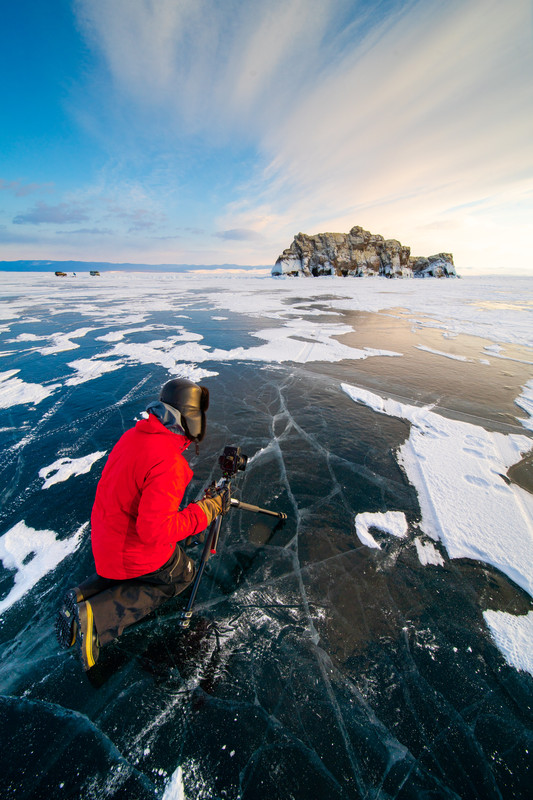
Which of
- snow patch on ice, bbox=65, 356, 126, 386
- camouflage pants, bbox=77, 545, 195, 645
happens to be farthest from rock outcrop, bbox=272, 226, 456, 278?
camouflage pants, bbox=77, 545, 195, 645

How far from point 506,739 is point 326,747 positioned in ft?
3.75

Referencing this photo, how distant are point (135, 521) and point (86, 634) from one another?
0.75 m

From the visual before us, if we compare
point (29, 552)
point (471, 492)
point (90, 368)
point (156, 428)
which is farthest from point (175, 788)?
point (90, 368)

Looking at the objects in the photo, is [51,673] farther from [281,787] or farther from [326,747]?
[326,747]

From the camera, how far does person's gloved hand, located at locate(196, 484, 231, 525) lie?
7.52ft

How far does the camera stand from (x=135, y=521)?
1.87m

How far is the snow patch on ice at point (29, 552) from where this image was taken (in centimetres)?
259

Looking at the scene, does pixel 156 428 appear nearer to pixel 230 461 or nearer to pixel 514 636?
pixel 230 461

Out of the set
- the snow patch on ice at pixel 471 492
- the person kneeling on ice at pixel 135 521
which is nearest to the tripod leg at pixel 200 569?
the person kneeling on ice at pixel 135 521

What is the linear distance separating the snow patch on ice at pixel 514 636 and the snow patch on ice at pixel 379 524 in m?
0.90

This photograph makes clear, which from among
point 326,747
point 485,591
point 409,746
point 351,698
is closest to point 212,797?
point 326,747

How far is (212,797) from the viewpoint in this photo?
61.2 inches

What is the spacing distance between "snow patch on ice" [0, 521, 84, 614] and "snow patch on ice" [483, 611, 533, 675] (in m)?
3.97

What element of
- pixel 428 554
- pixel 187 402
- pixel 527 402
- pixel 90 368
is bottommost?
pixel 428 554
